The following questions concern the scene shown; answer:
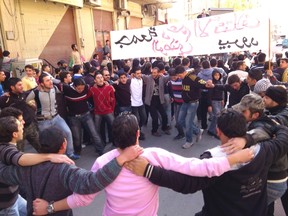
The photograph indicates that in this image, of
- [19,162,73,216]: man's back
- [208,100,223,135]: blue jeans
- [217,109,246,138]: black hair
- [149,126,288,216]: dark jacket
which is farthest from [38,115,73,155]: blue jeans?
[217,109,246,138]: black hair

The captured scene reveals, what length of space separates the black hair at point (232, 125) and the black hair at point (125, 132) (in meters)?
0.60

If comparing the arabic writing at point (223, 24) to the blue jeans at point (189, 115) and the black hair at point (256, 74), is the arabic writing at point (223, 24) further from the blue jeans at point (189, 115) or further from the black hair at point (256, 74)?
the blue jeans at point (189, 115)

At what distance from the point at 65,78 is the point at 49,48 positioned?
18.7 feet

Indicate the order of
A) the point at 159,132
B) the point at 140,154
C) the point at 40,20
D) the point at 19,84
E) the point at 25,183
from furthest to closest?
the point at 40,20 → the point at 159,132 → the point at 19,84 → the point at 25,183 → the point at 140,154

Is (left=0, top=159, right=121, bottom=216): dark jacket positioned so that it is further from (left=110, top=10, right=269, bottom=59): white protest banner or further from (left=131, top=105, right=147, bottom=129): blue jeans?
(left=110, top=10, right=269, bottom=59): white protest banner

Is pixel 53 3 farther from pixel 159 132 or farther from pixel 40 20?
pixel 159 132

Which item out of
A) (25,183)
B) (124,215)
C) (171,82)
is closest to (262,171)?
(124,215)

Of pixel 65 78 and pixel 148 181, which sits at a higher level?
pixel 65 78

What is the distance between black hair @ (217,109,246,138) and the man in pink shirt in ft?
0.48

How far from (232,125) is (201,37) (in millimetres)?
4439

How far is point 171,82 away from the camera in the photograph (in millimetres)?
6141

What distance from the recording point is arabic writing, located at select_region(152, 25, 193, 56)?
6090 millimetres

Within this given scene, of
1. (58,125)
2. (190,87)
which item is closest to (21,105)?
(58,125)

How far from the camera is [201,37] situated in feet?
19.4
